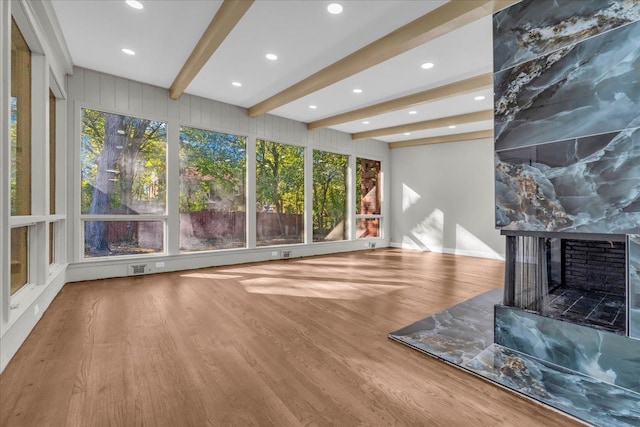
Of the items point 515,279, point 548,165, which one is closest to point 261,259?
point 515,279


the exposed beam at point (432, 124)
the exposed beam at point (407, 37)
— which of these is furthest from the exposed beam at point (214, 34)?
the exposed beam at point (432, 124)

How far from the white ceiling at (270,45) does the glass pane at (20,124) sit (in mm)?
630

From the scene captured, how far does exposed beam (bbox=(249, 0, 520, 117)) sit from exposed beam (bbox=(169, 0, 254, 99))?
60.7 inches

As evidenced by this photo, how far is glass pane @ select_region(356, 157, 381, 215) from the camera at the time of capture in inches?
339

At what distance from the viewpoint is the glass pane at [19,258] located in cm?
270

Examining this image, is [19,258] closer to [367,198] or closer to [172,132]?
[172,132]

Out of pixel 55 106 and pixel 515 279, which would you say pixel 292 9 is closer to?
pixel 515 279

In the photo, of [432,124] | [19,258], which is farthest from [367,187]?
[19,258]

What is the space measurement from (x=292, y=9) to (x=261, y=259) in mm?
4700

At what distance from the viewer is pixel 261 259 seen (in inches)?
255

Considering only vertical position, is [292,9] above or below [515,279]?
above

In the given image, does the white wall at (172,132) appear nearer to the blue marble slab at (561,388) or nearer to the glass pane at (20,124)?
the glass pane at (20,124)

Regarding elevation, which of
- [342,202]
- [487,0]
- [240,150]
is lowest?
[342,202]

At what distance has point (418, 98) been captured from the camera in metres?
5.12
